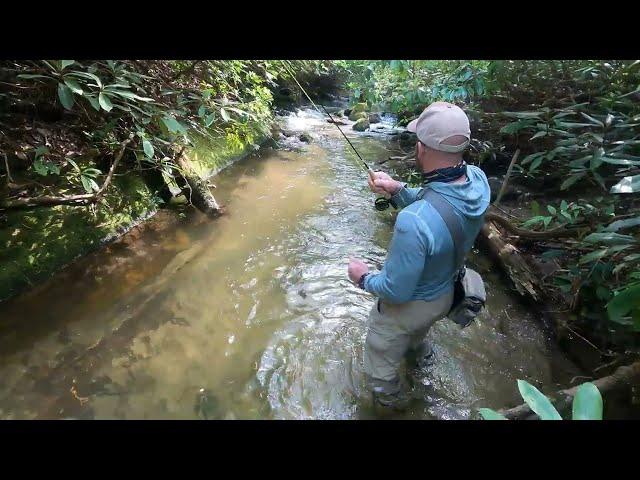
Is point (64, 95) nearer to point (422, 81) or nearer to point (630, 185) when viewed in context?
point (630, 185)

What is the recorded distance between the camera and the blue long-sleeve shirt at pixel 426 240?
6.62 ft

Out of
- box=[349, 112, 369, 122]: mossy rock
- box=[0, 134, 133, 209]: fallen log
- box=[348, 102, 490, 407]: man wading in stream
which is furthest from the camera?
box=[349, 112, 369, 122]: mossy rock

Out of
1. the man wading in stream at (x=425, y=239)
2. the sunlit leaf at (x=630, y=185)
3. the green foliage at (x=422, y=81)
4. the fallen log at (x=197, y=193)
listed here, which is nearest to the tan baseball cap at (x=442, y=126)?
the man wading in stream at (x=425, y=239)

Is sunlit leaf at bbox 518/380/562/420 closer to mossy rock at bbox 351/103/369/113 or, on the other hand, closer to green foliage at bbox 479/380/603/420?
green foliage at bbox 479/380/603/420

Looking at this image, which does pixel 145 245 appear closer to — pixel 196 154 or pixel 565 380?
pixel 196 154

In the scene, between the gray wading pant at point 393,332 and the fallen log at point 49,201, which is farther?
the fallen log at point 49,201

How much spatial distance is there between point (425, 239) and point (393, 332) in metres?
0.79

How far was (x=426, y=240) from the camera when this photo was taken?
2025mm

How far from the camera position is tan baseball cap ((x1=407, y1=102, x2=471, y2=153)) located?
6.44 ft

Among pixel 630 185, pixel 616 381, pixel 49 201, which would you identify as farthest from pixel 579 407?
pixel 49 201

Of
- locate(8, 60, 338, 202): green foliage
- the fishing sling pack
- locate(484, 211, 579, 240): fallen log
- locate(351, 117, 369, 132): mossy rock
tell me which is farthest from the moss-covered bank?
locate(351, 117, 369, 132): mossy rock

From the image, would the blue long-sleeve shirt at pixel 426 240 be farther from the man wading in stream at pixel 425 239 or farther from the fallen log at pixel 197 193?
the fallen log at pixel 197 193

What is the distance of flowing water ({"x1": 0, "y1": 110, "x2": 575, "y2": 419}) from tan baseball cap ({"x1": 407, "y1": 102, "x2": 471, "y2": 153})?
6.62 ft

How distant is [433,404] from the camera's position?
9.80ft
